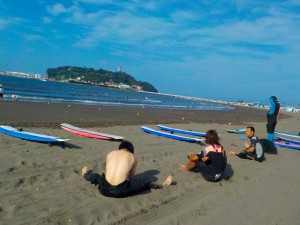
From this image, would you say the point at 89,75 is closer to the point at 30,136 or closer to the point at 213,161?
the point at 30,136

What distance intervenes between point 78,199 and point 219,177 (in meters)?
2.98

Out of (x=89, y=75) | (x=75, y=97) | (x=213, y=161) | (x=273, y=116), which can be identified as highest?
(x=89, y=75)


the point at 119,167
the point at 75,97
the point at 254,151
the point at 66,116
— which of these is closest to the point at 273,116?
the point at 254,151

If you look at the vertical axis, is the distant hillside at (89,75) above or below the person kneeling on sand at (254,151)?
above

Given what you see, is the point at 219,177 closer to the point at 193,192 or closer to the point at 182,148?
the point at 193,192

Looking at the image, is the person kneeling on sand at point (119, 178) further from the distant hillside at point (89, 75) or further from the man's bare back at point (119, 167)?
the distant hillside at point (89, 75)

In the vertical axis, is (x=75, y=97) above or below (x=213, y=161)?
below

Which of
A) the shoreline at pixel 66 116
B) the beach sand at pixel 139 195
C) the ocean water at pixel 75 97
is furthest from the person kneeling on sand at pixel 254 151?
the ocean water at pixel 75 97

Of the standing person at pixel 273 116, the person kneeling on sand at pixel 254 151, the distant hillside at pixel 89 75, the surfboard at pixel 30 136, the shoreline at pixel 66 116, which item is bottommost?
the shoreline at pixel 66 116

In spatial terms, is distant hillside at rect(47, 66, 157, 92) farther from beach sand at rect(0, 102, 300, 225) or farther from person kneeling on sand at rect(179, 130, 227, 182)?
person kneeling on sand at rect(179, 130, 227, 182)

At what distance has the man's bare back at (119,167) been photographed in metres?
4.83

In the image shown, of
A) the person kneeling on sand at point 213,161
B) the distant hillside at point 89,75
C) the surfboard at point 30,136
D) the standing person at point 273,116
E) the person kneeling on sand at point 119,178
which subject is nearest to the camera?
the person kneeling on sand at point 119,178

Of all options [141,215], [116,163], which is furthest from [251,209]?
[116,163]

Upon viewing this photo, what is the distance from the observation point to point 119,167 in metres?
4.86
